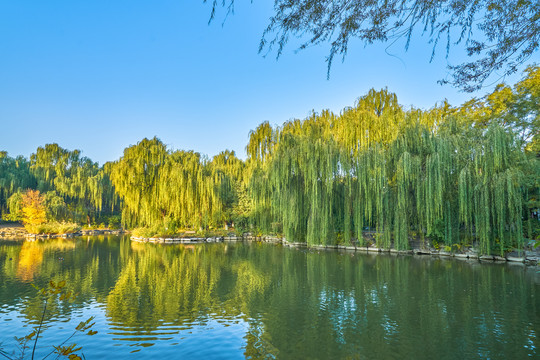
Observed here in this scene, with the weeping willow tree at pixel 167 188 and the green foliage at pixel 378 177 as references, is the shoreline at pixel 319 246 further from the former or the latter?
the weeping willow tree at pixel 167 188

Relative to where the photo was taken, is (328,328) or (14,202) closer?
(328,328)

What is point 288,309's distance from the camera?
7.65 m

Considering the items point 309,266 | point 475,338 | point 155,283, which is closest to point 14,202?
point 155,283

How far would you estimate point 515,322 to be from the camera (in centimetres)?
663

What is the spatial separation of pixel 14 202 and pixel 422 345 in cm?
3572

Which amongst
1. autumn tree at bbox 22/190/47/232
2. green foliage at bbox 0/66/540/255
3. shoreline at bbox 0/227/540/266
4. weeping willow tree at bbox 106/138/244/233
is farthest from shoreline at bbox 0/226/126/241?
weeping willow tree at bbox 106/138/244/233

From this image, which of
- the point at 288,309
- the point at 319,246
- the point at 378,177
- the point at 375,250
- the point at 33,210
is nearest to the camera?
the point at 288,309

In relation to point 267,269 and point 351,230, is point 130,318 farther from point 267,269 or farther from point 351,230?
point 351,230

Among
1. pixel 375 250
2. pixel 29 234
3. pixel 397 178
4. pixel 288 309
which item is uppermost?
pixel 397 178

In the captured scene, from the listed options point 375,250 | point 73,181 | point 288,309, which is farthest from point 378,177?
point 73,181

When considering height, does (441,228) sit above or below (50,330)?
above

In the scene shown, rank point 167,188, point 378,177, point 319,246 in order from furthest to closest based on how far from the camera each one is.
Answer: point 167,188, point 319,246, point 378,177

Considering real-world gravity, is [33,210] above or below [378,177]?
below

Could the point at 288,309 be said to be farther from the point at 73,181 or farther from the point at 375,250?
the point at 73,181
